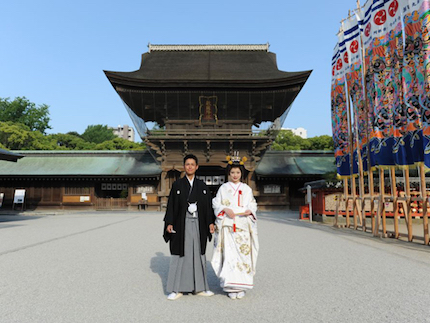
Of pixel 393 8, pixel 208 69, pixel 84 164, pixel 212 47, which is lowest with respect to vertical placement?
pixel 84 164

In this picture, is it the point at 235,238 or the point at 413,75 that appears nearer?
the point at 235,238

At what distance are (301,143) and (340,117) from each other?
1481 inches

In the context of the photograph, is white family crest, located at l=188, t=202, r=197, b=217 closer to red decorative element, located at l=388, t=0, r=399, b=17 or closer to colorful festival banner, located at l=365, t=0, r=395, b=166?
colorful festival banner, located at l=365, t=0, r=395, b=166

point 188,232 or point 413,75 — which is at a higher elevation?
point 413,75

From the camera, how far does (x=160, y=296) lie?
362 cm

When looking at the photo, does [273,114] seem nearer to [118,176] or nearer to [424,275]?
[118,176]

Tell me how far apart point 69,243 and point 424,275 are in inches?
296

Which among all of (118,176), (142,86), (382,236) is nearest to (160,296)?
(382,236)

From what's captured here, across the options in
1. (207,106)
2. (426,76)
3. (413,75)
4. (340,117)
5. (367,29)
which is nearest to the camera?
(426,76)

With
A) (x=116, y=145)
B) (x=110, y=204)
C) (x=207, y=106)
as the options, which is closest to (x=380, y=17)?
(x=207, y=106)

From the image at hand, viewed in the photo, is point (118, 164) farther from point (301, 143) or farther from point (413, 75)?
point (301, 143)

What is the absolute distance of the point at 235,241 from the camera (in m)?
3.74

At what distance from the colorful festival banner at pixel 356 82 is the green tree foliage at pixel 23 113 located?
148ft

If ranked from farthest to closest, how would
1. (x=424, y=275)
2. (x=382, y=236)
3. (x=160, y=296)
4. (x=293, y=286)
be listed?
(x=382, y=236)
(x=424, y=275)
(x=293, y=286)
(x=160, y=296)
